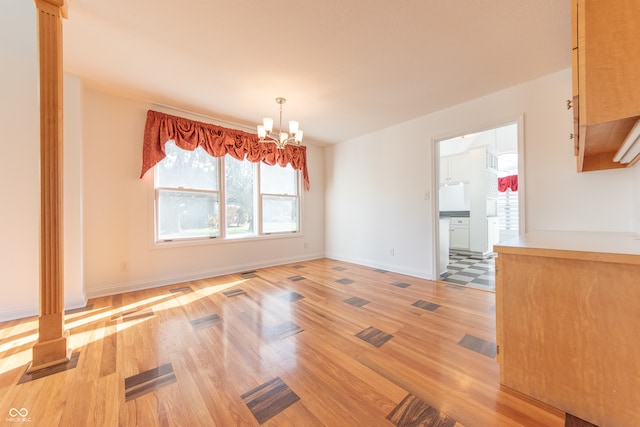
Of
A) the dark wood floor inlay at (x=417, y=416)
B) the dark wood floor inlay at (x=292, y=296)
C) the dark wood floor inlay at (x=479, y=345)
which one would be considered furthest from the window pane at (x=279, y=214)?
the dark wood floor inlay at (x=417, y=416)

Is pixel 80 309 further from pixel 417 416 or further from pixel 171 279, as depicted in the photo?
pixel 417 416

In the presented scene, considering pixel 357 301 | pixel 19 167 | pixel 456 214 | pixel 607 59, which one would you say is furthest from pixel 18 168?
pixel 456 214

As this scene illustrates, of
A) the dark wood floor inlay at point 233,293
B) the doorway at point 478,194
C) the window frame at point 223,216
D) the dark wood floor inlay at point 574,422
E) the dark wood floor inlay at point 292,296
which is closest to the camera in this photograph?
the dark wood floor inlay at point 574,422

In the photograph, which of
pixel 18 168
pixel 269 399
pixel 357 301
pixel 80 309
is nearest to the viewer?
pixel 269 399

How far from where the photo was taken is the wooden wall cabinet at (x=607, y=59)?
895mm

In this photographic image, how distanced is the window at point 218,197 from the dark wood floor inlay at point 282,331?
2.23m

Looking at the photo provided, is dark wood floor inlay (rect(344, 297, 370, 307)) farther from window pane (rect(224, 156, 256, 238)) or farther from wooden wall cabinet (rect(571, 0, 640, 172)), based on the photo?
window pane (rect(224, 156, 256, 238))

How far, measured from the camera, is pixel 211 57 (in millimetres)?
2174

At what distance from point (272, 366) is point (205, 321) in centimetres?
100

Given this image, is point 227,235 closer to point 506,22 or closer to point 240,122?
point 240,122

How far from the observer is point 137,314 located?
2307mm

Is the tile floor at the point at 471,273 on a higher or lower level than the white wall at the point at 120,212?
lower

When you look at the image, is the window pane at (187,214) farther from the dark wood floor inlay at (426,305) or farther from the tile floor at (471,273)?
Result: the tile floor at (471,273)

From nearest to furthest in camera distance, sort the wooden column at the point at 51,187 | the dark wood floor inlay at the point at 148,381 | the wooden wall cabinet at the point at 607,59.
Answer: the wooden wall cabinet at the point at 607,59 < the dark wood floor inlay at the point at 148,381 < the wooden column at the point at 51,187
